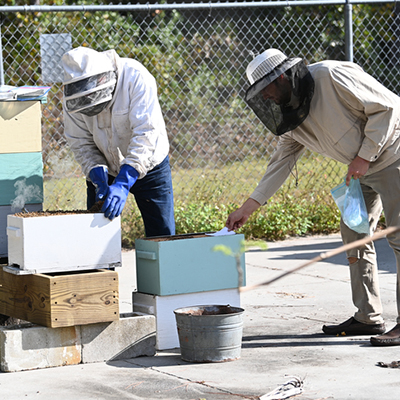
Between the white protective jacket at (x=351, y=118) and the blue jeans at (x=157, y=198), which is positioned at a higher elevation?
the white protective jacket at (x=351, y=118)

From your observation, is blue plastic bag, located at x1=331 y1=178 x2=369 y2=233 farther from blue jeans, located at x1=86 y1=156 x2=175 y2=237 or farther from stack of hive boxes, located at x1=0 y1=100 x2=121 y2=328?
stack of hive boxes, located at x1=0 y1=100 x2=121 y2=328

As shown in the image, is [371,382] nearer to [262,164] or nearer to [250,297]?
[250,297]

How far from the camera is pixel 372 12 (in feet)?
35.2

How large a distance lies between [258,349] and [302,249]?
309 centimetres

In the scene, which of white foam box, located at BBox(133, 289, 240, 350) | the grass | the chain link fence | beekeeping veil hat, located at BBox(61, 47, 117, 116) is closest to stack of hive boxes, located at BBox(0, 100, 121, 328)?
white foam box, located at BBox(133, 289, 240, 350)

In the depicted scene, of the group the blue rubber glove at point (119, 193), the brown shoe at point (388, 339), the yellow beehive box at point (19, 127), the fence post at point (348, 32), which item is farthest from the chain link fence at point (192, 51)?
the brown shoe at point (388, 339)

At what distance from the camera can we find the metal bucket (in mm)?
3609

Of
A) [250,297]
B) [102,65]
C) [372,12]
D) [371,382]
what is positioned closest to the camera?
[371,382]

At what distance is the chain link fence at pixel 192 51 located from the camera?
7.09 metres

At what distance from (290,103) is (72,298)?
159 cm

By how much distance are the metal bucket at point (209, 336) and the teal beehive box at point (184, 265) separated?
0.77 feet

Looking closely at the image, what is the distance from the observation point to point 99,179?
13.7 feet

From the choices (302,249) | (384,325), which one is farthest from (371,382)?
(302,249)

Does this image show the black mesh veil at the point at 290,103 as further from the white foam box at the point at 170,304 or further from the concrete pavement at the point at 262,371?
the concrete pavement at the point at 262,371
